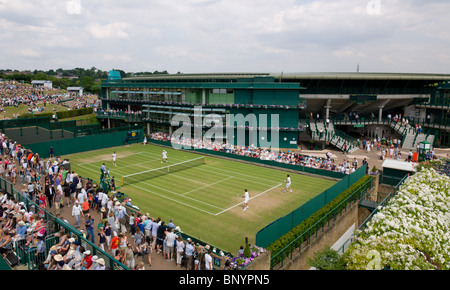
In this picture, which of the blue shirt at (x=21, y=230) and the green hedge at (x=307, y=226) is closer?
the blue shirt at (x=21, y=230)

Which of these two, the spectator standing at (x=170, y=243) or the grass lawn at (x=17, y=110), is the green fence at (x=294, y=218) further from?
the grass lawn at (x=17, y=110)

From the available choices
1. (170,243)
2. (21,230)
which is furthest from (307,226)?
(21,230)

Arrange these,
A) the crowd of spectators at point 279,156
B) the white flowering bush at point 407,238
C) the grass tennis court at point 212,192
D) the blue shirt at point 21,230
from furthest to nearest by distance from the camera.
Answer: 1. the crowd of spectators at point 279,156
2. the grass tennis court at point 212,192
3. the blue shirt at point 21,230
4. the white flowering bush at point 407,238

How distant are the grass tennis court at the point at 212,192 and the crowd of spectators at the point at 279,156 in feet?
5.94

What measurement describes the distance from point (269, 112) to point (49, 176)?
2897cm

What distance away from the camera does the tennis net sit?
29.9m

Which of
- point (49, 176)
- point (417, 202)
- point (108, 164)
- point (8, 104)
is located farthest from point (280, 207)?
point (8, 104)

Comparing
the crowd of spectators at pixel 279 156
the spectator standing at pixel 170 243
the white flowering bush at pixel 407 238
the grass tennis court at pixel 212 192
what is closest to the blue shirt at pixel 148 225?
the spectator standing at pixel 170 243

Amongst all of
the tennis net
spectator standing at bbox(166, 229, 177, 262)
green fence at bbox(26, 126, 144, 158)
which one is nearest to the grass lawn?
green fence at bbox(26, 126, 144, 158)

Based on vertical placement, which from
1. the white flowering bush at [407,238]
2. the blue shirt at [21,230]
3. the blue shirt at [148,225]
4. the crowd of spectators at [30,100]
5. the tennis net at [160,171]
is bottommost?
the tennis net at [160,171]

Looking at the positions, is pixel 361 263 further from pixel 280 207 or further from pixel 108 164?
pixel 108 164

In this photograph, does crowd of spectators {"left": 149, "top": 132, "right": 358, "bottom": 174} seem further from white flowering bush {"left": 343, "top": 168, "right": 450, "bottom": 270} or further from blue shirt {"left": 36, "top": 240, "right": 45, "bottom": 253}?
blue shirt {"left": 36, "top": 240, "right": 45, "bottom": 253}

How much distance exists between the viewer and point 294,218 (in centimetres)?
1820

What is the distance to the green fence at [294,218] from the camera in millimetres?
15862
